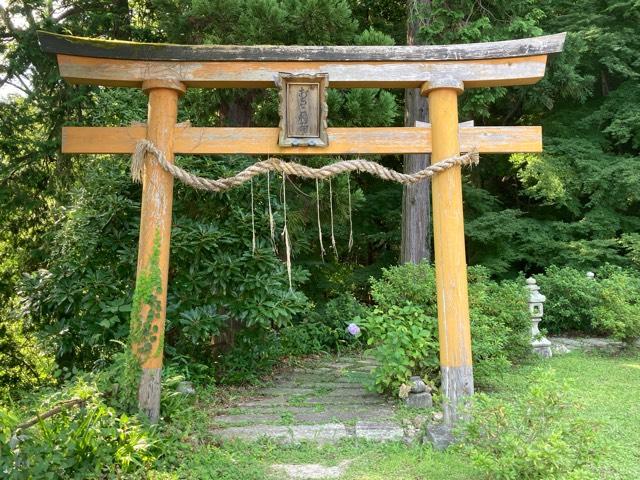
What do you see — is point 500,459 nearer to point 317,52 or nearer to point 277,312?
point 277,312

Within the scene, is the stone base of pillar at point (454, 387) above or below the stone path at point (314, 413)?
above

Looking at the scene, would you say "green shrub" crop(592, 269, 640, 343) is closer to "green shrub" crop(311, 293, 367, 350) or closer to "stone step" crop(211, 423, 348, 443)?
"green shrub" crop(311, 293, 367, 350)

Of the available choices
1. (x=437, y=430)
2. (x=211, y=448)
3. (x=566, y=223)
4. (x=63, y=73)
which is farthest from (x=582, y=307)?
(x=63, y=73)

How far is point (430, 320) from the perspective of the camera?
5.61m

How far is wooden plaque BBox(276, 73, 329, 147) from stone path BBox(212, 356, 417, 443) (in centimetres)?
244

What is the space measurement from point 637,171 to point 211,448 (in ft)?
28.8

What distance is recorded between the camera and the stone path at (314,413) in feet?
15.0

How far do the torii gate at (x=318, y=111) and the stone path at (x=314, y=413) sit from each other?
740mm

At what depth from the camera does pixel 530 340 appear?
7.13 m

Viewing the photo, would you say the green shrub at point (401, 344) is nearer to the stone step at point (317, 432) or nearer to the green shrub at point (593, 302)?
the stone step at point (317, 432)

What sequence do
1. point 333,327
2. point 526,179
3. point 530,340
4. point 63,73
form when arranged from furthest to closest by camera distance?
point 526,179
point 333,327
point 530,340
point 63,73

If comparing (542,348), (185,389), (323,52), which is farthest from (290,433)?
(542,348)

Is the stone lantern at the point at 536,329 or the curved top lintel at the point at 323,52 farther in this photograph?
the stone lantern at the point at 536,329

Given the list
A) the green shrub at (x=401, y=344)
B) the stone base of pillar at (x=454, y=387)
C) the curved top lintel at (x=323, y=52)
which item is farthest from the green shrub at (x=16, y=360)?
the stone base of pillar at (x=454, y=387)
